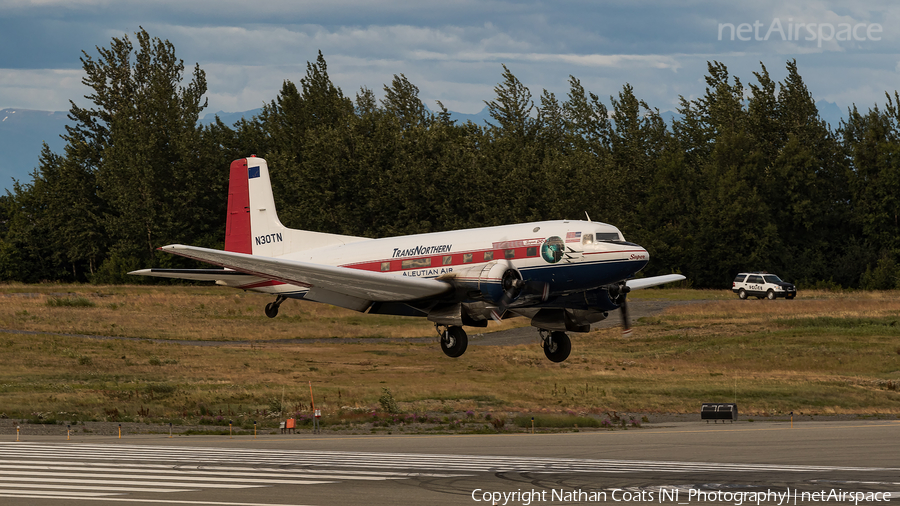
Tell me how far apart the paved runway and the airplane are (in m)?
8.28

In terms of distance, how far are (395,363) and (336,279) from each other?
205 ft

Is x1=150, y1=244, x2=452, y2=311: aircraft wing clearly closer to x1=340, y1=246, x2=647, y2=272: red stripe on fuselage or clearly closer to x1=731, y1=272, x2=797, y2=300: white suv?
x1=340, y1=246, x2=647, y2=272: red stripe on fuselage

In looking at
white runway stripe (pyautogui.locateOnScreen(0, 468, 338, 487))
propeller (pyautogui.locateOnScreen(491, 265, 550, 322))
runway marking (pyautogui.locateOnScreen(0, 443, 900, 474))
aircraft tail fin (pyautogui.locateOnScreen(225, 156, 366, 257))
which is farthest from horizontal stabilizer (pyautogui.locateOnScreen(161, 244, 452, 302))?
runway marking (pyautogui.locateOnScreen(0, 443, 900, 474))

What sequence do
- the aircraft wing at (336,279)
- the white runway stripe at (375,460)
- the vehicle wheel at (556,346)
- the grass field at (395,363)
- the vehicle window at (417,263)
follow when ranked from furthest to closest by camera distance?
the grass field at (395,363) → the white runway stripe at (375,460) → the vehicle wheel at (556,346) → the vehicle window at (417,263) → the aircraft wing at (336,279)

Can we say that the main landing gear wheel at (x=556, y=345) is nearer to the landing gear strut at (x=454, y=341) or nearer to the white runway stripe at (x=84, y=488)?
the landing gear strut at (x=454, y=341)

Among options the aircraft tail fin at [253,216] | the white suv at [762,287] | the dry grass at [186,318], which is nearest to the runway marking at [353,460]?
the aircraft tail fin at [253,216]

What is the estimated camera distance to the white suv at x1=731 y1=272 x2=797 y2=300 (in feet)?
410

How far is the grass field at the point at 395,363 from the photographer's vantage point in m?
91.2

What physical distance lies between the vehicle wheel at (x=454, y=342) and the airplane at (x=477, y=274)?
5 cm

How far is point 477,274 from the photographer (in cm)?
4153

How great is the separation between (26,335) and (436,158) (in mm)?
57652

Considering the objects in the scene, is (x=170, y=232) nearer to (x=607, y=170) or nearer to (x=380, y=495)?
(x=607, y=170)

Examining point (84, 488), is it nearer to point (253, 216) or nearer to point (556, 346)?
point (253, 216)

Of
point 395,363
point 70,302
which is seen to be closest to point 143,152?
point 70,302
